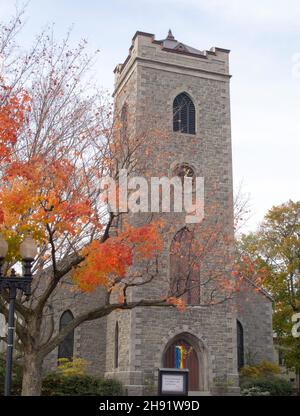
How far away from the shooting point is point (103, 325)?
1055 inches

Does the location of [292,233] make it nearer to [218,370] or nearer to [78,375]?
[218,370]

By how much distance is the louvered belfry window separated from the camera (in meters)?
26.9

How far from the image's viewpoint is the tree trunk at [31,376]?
13.9 metres

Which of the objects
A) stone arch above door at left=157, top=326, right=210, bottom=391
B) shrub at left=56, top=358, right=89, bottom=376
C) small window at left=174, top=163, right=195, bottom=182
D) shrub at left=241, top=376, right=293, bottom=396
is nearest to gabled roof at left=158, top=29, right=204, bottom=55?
small window at left=174, top=163, right=195, bottom=182

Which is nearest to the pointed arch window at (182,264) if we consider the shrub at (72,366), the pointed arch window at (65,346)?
the shrub at (72,366)

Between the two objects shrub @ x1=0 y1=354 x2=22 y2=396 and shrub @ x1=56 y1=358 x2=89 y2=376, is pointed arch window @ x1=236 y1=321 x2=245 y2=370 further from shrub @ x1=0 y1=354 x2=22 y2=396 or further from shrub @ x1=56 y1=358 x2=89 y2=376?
shrub @ x1=0 y1=354 x2=22 y2=396

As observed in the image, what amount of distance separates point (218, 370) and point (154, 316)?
11.3 ft

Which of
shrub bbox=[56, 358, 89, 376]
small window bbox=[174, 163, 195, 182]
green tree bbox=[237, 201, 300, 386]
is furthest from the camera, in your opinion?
green tree bbox=[237, 201, 300, 386]

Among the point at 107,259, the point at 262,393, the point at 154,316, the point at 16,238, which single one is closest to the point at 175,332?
the point at 154,316

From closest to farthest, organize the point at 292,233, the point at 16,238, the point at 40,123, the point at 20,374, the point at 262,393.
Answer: the point at 16,238
the point at 40,123
the point at 20,374
the point at 262,393
the point at 292,233

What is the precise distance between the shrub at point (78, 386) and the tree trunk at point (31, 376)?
821 centimetres

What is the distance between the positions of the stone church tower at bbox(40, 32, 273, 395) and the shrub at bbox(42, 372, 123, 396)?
0.65 metres

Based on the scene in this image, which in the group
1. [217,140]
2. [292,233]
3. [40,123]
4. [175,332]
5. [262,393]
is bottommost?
[262,393]

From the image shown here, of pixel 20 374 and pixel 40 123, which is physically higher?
pixel 40 123
